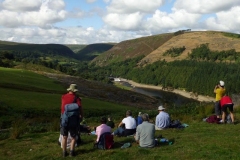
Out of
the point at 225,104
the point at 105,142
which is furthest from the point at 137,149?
the point at 225,104

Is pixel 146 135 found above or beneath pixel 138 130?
beneath

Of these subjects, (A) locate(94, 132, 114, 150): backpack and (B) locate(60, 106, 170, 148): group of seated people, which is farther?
(A) locate(94, 132, 114, 150): backpack

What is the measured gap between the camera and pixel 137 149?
12.0 meters

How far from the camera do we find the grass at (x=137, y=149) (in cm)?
1071

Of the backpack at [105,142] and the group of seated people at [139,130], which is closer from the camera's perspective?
the group of seated people at [139,130]

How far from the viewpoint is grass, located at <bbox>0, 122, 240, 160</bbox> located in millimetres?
10711

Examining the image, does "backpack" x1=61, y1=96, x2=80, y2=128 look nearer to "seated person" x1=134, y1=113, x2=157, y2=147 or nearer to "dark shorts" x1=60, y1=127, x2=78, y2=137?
"dark shorts" x1=60, y1=127, x2=78, y2=137

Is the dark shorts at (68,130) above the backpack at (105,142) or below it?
above

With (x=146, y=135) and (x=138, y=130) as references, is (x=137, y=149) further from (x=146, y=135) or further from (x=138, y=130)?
(x=138, y=130)

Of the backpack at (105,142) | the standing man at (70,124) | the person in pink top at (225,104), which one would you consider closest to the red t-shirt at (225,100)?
the person in pink top at (225,104)

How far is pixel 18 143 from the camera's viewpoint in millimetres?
15094

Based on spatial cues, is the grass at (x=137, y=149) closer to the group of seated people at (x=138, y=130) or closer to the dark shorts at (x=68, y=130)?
the group of seated people at (x=138, y=130)

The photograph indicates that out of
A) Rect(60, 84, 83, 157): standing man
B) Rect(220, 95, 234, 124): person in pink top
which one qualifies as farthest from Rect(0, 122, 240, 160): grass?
Rect(220, 95, 234, 124): person in pink top

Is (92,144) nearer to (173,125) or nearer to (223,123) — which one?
(173,125)
